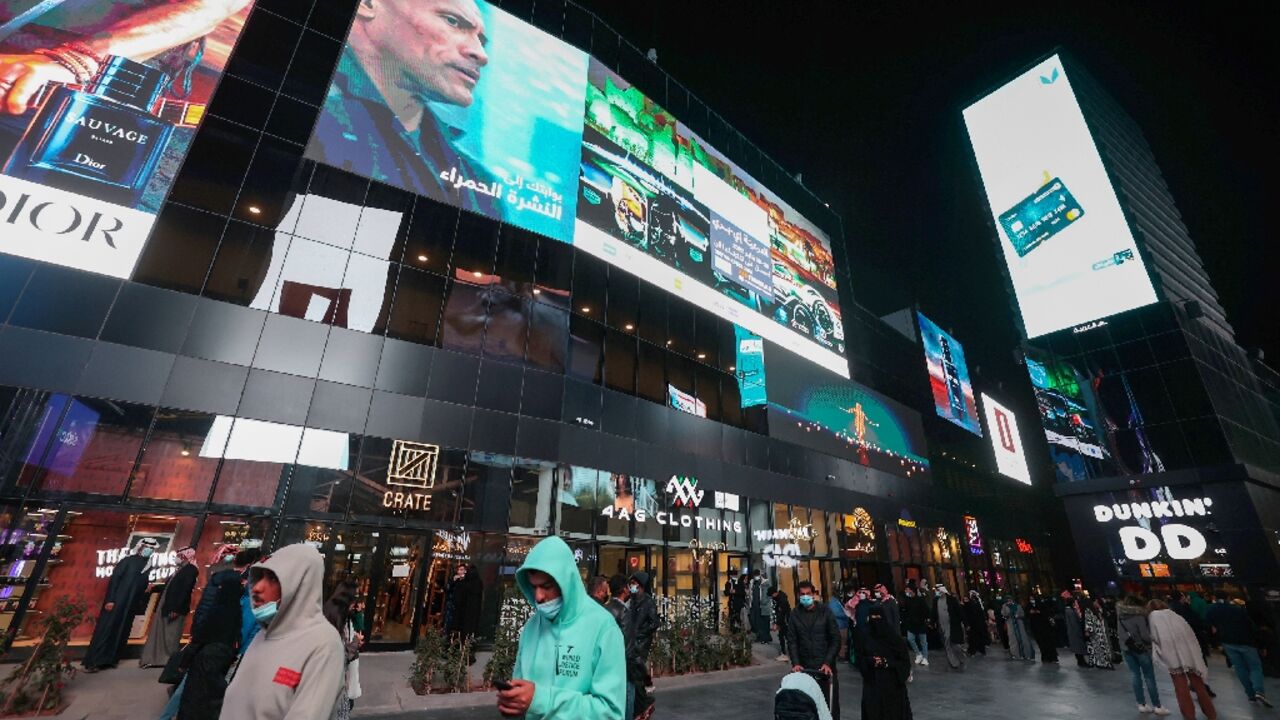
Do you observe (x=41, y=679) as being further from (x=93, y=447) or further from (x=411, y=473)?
(x=411, y=473)

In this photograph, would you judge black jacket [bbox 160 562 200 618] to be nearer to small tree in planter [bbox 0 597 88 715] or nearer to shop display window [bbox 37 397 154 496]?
small tree in planter [bbox 0 597 88 715]

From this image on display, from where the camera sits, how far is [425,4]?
805 inches

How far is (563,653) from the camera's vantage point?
2.71 meters

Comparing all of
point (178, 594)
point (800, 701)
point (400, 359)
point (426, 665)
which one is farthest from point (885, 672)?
point (400, 359)

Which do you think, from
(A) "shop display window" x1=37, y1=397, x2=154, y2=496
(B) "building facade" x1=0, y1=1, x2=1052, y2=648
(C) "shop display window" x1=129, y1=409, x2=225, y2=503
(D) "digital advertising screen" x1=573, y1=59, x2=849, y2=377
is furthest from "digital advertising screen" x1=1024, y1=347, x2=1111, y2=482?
(A) "shop display window" x1=37, y1=397, x2=154, y2=496

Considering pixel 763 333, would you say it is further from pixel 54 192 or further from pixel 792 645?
pixel 54 192

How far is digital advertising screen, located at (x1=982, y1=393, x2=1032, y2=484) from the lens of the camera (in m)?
41.2

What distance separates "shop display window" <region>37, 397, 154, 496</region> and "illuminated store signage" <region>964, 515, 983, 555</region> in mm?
38987

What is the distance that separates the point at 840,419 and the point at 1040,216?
93.1 ft

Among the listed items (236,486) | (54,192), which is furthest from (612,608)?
(54,192)

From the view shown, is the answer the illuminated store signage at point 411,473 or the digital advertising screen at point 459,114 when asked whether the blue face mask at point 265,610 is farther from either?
the digital advertising screen at point 459,114

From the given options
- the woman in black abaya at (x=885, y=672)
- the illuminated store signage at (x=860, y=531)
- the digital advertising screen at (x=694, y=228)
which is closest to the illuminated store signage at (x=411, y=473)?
the digital advertising screen at (x=694, y=228)

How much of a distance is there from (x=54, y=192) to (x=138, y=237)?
1683 millimetres

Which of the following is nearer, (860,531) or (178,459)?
(178,459)
